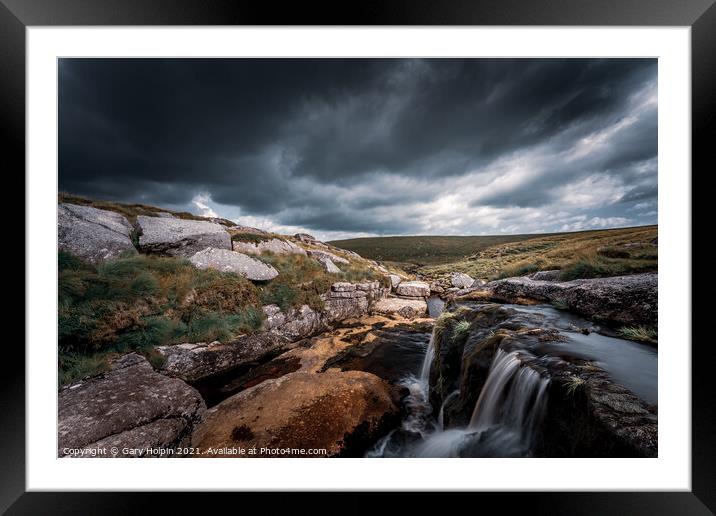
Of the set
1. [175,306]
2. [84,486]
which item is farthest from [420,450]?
[175,306]

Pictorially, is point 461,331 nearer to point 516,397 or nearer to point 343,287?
point 516,397

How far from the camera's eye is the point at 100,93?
2.66 meters

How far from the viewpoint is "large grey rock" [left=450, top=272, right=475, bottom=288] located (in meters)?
6.75

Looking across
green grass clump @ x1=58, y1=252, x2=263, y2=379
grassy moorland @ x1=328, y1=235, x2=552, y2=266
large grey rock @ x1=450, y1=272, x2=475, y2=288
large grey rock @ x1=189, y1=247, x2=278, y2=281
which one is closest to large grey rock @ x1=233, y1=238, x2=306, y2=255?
large grey rock @ x1=189, y1=247, x2=278, y2=281

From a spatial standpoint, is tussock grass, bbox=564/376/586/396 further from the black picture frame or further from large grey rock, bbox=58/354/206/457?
large grey rock, bbox=58/354/206/457

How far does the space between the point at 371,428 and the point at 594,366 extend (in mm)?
2266

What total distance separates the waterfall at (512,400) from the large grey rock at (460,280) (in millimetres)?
5023

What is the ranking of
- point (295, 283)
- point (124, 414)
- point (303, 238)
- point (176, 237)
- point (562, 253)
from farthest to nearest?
point (303, 238), point (295, 283), point (176, 237), point (562, 253), point (124, 414)

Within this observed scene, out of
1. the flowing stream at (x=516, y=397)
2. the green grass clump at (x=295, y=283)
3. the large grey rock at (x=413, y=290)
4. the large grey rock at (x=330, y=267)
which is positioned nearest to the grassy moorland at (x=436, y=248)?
the large grey rock at (x=413, y=290)

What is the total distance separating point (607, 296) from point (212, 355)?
19.4ft

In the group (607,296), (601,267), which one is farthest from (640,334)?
(601,267)

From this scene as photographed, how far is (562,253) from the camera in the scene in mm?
3846

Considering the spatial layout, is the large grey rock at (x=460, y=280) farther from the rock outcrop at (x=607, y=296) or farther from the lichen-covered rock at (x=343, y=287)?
the lichen-covered rock at (x=343, y=287)
